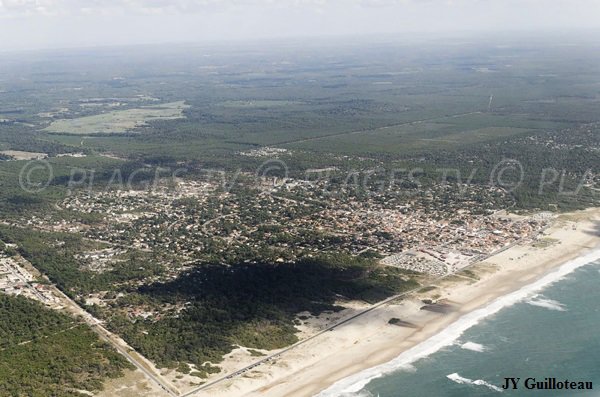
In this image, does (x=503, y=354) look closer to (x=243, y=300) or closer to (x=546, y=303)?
(x=546, y=303)

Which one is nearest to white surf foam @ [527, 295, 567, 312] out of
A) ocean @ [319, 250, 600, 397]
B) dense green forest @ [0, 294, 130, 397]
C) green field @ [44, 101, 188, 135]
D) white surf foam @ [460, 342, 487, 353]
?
ocean @ [319, 250, 600, 397]

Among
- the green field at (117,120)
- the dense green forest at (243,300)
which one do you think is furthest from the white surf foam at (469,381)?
the green field at (117,120)

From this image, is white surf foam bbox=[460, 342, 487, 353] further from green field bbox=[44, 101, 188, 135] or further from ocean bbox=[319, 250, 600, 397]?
green field bbox=[44, 101, 188, 135]

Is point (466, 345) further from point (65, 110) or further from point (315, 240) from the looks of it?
point (65, 110)

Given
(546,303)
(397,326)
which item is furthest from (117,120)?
(546,303)

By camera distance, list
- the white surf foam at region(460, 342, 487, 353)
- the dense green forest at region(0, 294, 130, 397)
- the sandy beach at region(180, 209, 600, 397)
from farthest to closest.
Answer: the white surf foam at region(460, 342, 487, 353) < the sandy beach at region(180, 209, 600, 397) < the dense green forest at region(0, 294, 130, 397)

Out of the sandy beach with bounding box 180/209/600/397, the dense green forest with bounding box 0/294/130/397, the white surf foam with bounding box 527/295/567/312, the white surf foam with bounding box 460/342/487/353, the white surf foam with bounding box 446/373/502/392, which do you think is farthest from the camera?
the white surf foam with bounding box 527/295/567/312

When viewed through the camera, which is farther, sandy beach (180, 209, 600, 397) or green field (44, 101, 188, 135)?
green field (44, 101, 188, 135)

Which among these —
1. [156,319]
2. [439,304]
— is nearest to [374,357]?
[439,304]
